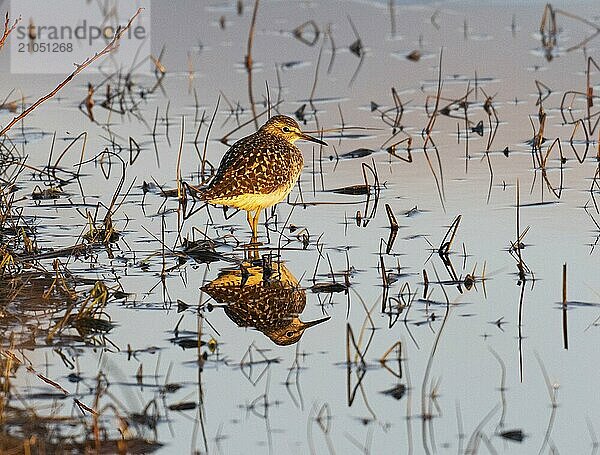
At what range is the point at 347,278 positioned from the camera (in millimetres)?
6070

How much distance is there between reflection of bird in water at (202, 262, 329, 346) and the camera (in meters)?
5.54

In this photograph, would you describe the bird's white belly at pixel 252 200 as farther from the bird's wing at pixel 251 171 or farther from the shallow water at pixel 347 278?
the shallow water at pixel 347 278

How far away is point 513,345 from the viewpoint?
522 cm

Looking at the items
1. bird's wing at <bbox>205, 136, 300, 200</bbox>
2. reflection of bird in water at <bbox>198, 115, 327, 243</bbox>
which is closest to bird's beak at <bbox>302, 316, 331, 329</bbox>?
reflection of bird in water at <bbox>198, 115, 327, 243</bbox>

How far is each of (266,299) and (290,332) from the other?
500mm

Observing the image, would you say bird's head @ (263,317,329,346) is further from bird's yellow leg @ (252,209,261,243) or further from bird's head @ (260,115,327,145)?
bird's head @ (260,115,327,145)

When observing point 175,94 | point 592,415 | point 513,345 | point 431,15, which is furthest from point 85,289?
point 431,15

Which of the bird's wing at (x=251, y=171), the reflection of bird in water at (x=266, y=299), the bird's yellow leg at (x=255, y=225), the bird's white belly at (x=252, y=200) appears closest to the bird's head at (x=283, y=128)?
the bird's wing at (x=251, y=171)

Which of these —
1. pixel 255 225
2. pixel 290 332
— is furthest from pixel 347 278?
pixel 255 225

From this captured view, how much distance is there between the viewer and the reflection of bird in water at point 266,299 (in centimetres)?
554

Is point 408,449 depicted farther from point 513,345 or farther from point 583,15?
point 583,15

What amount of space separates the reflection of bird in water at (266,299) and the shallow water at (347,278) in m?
0.03

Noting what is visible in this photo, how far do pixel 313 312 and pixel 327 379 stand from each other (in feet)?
2.77

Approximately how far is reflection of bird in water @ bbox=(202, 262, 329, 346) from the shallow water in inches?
1.3
